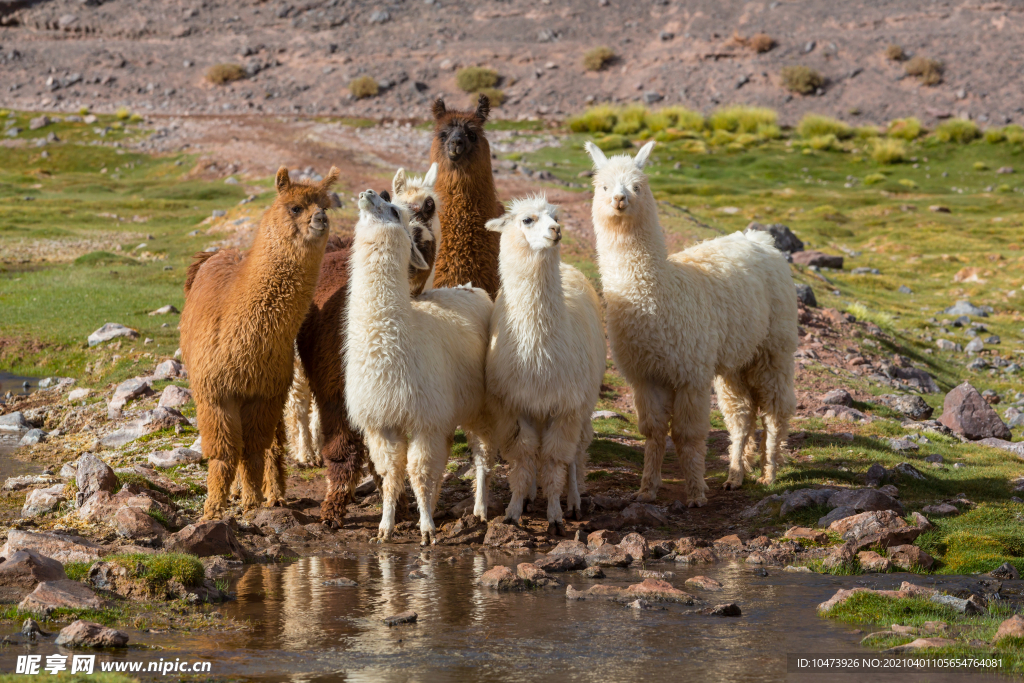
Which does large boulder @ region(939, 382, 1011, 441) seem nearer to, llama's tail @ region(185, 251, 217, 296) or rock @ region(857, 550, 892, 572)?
rock @ region(857, 550, 892, 572)

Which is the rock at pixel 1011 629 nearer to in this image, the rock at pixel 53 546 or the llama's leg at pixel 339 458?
the llama's leg at pixel 339 458

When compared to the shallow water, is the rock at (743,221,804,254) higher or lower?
higher

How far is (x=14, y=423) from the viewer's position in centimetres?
1139

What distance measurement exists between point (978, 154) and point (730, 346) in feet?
118

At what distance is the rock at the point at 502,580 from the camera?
6430mm

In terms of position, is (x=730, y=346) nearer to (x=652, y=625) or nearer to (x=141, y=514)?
(x=652, y=625)

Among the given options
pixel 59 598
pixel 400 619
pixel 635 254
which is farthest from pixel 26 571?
pixel 635 254

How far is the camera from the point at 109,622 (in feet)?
17.6

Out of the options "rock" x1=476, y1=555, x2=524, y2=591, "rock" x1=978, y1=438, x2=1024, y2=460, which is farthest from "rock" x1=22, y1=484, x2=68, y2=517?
"rock" x1=978, y1=438, x2=1024, y2=460

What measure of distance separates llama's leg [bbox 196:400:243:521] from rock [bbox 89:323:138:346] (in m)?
7.54

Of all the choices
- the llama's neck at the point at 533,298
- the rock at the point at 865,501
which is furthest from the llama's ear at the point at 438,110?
the rock at the point at 865,501

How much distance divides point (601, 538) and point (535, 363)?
4.77 feet

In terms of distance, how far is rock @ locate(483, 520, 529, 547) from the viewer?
297 inches

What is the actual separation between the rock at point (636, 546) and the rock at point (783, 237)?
1596 centimetres
